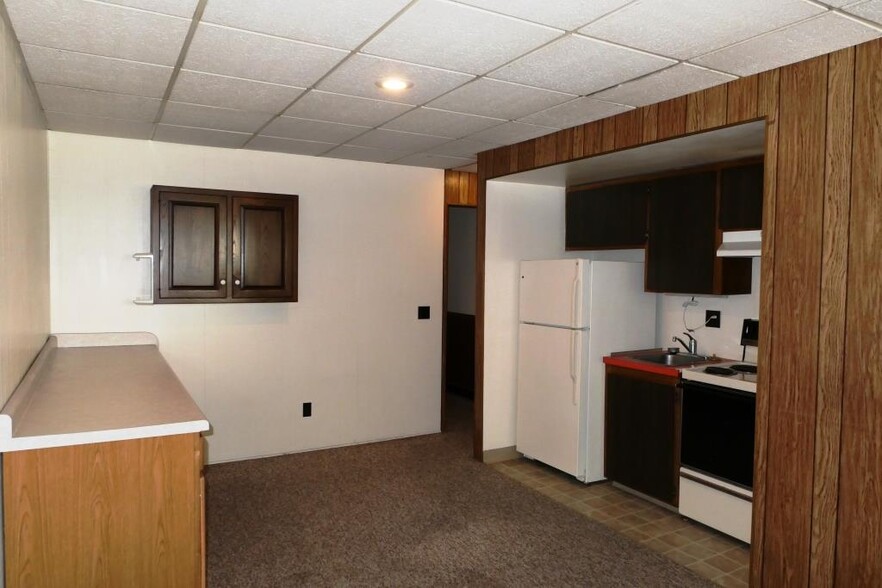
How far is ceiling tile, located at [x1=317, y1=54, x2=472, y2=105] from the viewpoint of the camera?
8.74 feet

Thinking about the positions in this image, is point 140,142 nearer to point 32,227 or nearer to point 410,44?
point 32,227

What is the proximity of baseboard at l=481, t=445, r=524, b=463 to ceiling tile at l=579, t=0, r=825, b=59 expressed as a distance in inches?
126

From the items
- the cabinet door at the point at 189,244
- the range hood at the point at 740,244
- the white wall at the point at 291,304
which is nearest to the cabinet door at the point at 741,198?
the range hood at the point at 740,244

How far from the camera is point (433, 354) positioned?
17.7ft

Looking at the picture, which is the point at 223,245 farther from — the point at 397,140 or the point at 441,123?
the point at 441,123

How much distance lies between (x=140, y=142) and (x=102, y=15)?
2220 millimetres

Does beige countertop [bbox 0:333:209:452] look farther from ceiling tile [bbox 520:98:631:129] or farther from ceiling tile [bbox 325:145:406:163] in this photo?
ceiling tile [bbox 520:98:631:129]

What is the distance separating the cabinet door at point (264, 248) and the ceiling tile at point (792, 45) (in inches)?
116

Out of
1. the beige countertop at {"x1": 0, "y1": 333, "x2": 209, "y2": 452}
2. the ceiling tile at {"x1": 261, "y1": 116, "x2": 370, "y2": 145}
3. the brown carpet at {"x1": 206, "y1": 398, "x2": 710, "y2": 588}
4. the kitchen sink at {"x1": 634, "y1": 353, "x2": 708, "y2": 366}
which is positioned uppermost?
the ceiling tile at {"x1": 261, "y1": 116, "x2": 370, "y2": 145}

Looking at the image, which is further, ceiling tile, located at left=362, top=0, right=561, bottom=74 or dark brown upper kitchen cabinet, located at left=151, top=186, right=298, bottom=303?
dark brown upper kitchen cabinet, located at left=151, top=186, right=298, bottom=303

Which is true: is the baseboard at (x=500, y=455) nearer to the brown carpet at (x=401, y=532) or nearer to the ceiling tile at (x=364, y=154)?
the brown carpet at (x=401, y=532)

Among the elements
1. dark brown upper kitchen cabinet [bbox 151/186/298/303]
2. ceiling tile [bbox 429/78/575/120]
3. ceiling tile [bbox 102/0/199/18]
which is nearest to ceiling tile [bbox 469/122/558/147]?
ceiling tile [bbox 429/78/575/120]

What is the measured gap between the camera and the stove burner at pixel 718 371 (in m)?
3.58

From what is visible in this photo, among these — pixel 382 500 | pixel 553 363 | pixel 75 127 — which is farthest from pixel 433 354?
pixel 75 127
